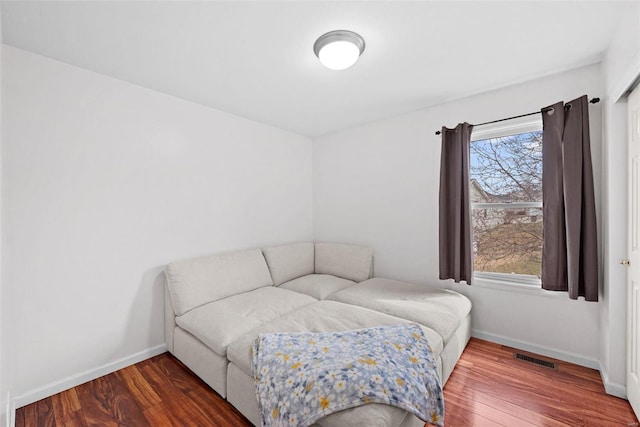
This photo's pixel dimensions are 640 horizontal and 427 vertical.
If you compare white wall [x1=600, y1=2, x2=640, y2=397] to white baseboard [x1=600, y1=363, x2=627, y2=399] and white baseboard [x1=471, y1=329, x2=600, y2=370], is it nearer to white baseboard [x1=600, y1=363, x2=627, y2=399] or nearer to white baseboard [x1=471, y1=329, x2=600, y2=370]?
white baseboard [x1=600, y1=363, x2=627, y2=399]

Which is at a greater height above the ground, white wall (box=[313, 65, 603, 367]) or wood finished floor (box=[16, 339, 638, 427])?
white wall (box=[313, 65, 603, 367])

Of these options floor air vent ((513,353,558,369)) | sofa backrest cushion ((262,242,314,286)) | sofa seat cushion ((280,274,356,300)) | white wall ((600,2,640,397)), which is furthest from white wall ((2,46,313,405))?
white wall ((600,2,640,397))

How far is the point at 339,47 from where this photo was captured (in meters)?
1.64

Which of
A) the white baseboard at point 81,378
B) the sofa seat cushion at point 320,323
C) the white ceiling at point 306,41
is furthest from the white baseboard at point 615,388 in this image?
the white baseboard at point 81,378

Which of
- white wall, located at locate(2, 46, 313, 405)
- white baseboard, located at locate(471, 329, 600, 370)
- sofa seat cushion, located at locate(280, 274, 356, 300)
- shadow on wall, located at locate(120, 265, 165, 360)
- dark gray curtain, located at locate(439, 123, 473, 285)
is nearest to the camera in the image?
white wall, located at locate(2, 46, 313, 405)

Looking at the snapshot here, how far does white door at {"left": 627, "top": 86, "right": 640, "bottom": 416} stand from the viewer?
5.13ft

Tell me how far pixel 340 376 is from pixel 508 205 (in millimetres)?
2179

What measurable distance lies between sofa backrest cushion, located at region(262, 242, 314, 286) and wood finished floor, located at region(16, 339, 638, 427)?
1.23 metres

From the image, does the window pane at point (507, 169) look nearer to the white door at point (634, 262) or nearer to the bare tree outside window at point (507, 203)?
the bare tree outside window at point (507, 203)

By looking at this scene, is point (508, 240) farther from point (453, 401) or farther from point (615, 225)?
point (453, 401)

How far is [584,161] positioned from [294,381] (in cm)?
248

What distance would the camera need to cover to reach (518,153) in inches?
95.0

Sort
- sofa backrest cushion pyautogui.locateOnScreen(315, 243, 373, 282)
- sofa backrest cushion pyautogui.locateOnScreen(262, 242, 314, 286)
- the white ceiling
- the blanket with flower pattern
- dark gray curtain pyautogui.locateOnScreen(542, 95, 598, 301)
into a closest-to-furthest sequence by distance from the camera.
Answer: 1. the blanket with flower pattern
2. the white ceiling
3. dark gray curtain pyautogui.locateOnScreen(542, 95, 598, 301)
4. sofa backrest cushion pyautogui.locateOnScreen(262, 242, 314, 286)
5. sofa backrest cushion pyautogui.locateOnScreen(315, 243, 373, 282)

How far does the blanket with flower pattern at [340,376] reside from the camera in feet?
3.93
